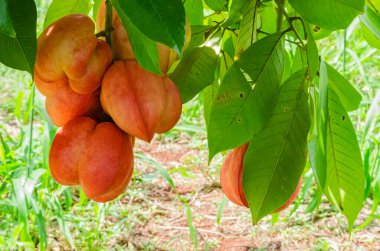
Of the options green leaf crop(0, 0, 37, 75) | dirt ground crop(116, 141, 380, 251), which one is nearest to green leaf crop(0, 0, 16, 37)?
green leaf crop(0, 0, 37, 75)

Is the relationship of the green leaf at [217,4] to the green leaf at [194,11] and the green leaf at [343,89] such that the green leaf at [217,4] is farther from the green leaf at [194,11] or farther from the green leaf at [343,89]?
the green leaf at [343,89]

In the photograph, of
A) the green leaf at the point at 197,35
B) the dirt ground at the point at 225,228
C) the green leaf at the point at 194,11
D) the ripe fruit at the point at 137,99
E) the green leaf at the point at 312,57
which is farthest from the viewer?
the dirt ground at the point at 225,228

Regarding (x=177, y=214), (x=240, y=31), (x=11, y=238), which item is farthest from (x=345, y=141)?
(x=177, y=214)

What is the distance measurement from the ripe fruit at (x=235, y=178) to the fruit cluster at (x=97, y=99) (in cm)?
18

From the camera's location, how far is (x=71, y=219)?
7.57ft

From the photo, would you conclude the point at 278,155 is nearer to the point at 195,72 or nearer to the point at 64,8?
the point at 195,72

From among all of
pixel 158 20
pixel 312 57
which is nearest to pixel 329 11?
pixel 312 57

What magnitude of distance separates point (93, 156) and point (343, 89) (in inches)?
18.5

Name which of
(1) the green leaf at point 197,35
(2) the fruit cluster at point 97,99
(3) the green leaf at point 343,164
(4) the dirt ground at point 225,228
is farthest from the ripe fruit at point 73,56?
Answer: (4) the dirt ground at point 225,228

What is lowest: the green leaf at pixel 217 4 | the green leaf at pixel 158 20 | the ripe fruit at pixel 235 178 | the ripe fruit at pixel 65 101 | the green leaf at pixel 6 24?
the ripe fruit at pixel 235 178

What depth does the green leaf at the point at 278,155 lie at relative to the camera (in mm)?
823

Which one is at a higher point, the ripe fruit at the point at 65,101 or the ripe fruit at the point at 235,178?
the ripe fruit at the point at 65,101

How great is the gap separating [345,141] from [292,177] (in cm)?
11

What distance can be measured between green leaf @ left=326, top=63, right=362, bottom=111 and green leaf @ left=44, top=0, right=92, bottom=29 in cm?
41
